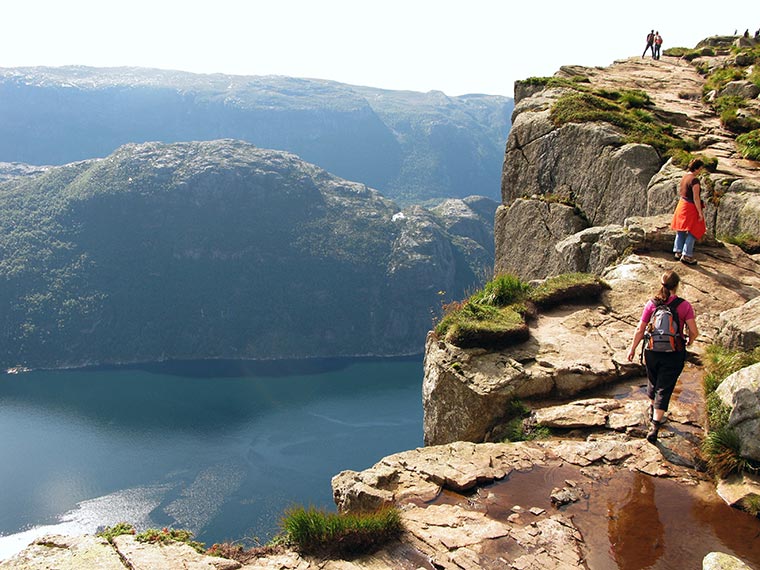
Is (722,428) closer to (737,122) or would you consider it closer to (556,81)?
(737,122)

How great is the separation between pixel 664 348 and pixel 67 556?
9703 millimetres

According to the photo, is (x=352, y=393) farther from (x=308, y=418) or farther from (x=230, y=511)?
(x=230, y=511)

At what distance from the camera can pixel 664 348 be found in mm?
10336

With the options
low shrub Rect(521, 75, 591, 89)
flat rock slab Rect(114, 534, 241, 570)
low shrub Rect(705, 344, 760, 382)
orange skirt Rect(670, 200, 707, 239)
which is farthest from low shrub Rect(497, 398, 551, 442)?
low shrub Rect(521, 75, 591, 89)

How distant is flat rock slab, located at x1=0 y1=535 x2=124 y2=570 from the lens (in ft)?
25.1

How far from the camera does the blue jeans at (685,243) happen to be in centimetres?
1702

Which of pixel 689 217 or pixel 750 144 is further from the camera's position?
pixel 750 144

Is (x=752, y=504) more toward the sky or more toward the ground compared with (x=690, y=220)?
more toward the ground

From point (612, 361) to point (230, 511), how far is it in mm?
101814

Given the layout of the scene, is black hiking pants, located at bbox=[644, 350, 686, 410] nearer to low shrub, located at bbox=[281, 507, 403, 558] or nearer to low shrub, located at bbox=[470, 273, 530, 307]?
low shrub, located at bbox=[281, 507, 403, 558]

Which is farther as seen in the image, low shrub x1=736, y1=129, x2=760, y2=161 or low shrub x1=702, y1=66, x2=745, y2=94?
low shrub x1=702, y1=66, x2=745, y2=94

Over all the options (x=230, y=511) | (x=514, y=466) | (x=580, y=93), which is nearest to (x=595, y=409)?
(x=514, y=466)

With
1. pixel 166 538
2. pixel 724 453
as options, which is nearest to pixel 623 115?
pixel 724 453

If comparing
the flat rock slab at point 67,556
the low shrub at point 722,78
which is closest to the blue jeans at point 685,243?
the flat rock slab at point 67,556
